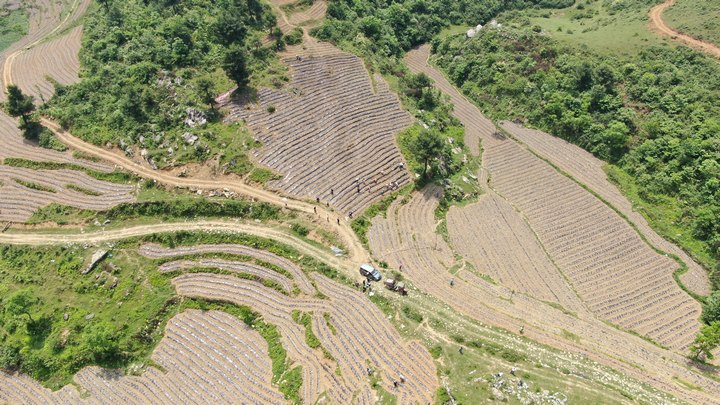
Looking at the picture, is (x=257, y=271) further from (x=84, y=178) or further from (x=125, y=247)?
(x=84, y=178)

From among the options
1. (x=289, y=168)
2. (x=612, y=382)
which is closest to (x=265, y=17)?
(x=289, y=168)

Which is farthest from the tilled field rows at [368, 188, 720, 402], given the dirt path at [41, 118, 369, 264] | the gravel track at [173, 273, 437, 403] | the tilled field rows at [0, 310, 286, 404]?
the tilled field rows at [0, 310, 286, 404]

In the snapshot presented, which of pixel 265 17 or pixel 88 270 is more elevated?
pixel 265 17

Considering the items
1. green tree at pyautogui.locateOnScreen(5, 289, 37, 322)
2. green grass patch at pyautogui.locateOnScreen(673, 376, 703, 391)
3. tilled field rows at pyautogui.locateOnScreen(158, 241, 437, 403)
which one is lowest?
green grass patch at pyautogui.locateOnScreen(673, 376, 703, 391)

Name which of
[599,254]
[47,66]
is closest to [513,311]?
[599,254]

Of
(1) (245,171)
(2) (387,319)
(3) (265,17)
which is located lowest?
(2) (387,319)

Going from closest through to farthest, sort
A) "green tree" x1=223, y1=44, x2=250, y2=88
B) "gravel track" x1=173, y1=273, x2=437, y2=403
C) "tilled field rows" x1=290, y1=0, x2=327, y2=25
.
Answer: "gravel track" x1=173, y1=273, x2=437, y2=403 < "green tree" x1=223, y1=44, x2=250, y2=88 < "tilled field rows" x1=290, y1=0, x2=327, y2=25

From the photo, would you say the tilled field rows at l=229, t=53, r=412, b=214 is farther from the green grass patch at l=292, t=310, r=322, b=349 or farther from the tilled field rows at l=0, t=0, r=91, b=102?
the tilled field rows at l=0, t=0, r=91, b=102

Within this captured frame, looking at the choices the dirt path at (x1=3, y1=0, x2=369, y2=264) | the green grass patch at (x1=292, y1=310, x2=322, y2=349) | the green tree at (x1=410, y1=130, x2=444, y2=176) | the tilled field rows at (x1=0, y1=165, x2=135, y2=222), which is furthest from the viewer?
the green tree at (x1=410, y1=130, x2=444, y2=176)
